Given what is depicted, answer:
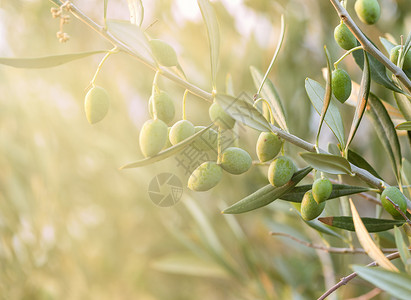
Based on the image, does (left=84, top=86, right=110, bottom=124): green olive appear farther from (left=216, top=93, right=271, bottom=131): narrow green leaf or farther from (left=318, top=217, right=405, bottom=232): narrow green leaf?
(left=318, top=217, right=405, bottom=232): narrow green leaf

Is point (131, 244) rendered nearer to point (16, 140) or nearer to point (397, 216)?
point (16, 140)

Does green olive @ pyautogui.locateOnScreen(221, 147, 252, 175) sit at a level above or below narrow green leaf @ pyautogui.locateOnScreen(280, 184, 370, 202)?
above

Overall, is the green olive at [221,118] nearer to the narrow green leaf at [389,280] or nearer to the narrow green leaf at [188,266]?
the narrow green leaf at [389,280]

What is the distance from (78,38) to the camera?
1657 mm

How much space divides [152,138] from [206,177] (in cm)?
7

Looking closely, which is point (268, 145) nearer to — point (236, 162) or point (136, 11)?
point (236, 162)

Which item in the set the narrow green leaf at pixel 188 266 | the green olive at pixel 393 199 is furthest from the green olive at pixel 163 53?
the narrow green leaf at pixel 188 266

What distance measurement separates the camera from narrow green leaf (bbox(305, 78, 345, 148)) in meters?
0.48

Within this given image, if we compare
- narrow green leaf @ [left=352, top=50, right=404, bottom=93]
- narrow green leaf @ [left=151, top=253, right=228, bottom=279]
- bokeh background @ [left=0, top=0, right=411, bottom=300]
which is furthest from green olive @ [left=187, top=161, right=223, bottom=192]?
narrow green leaf @ [left=151, top=253, right=228, bottom=279]

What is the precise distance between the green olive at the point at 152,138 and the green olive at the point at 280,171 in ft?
0.37

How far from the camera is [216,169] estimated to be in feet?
1.38

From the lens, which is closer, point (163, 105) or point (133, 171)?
point (163, 105)

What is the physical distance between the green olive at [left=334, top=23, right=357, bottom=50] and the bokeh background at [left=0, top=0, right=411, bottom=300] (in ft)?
2.35

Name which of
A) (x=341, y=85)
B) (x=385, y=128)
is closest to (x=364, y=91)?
(x=341, y=85)
